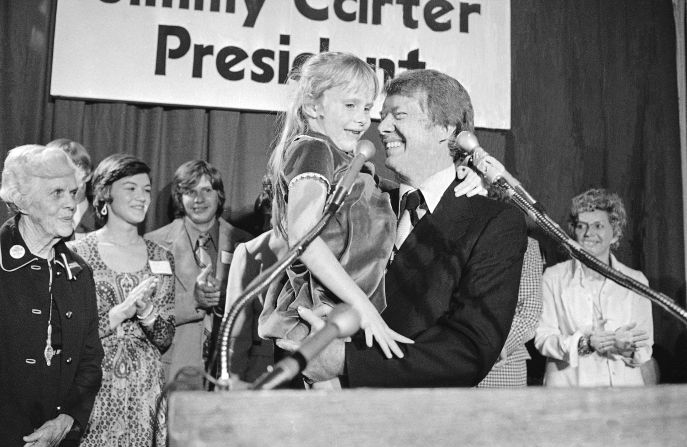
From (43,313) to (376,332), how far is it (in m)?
1.26

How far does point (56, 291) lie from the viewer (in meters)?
2.49

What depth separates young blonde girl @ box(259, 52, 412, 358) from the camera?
71.4 inches

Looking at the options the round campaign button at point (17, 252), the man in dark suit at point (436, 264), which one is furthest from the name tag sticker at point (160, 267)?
the man in dark suit at point (436, 264)

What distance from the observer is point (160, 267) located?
3.28m

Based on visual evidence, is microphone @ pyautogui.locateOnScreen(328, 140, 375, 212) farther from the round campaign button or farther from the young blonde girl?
the round campaign button

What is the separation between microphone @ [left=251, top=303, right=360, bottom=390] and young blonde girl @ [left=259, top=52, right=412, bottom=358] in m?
0.60

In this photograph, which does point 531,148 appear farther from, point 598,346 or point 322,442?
point 322,442

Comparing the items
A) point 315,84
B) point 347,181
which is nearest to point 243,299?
point 347,181

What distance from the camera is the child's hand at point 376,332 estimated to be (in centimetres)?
174

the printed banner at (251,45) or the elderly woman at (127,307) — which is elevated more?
the printed banner at (251,45)

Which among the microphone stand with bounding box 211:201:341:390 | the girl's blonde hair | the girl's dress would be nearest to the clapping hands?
the girl's blonde hair

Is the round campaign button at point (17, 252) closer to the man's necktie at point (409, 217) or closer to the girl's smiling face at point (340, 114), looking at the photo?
the girl's smiling face at point (340, 114)

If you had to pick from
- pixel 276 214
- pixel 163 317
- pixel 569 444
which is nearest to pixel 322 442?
pixel 569 444

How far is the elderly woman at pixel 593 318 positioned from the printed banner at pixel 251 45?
85 centimetres
